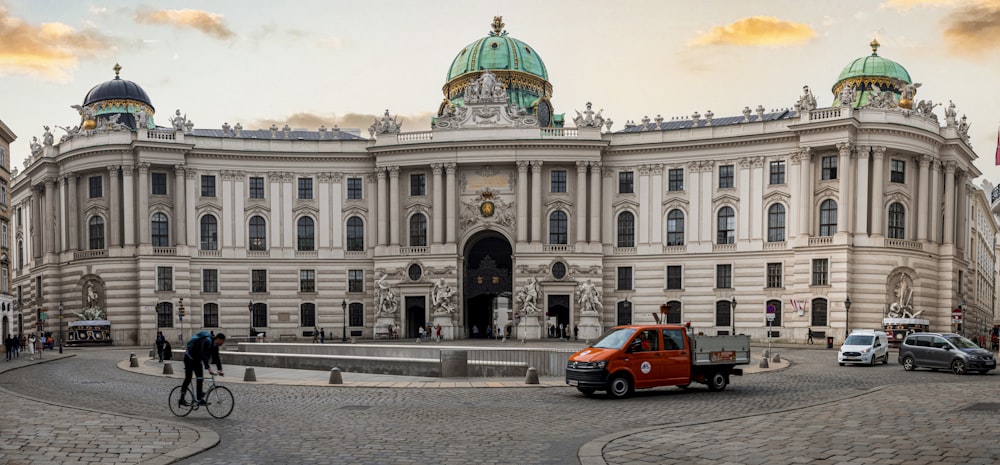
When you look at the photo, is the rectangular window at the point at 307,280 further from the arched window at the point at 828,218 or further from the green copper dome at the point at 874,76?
the green copper dome at the point at 874,76

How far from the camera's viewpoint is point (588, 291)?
66.6 meters

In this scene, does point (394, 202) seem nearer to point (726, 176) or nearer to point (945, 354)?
point (726, 176)

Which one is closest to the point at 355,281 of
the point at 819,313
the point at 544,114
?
the point at 544,114

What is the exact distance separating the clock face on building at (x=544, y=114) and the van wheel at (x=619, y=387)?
5746 cm

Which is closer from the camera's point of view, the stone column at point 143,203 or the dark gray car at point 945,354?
the dark gray car at point 945,354

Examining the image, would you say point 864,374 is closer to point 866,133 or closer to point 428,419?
point 428,419

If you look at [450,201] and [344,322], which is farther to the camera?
[450,201]

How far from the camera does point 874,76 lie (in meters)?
74.4

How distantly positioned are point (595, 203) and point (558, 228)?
384 centimetres

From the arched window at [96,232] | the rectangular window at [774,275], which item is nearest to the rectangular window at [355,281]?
the arched window at [96,232]

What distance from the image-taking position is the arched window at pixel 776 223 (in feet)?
217

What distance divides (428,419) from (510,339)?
156 feet

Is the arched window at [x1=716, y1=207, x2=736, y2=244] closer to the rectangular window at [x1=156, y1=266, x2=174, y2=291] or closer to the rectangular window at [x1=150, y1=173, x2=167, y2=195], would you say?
the rectangular window at [x1=156, y1=266, x2=174, y2=291]

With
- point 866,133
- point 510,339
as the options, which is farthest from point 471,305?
point 866,133
